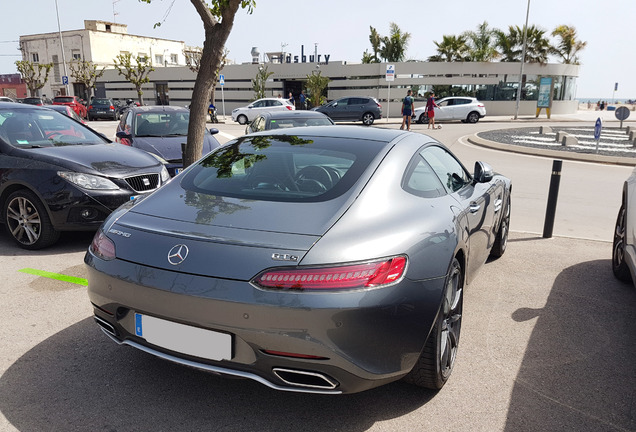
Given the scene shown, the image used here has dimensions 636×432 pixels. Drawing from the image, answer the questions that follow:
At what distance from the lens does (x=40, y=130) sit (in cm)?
633

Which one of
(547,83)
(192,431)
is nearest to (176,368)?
(192,431)

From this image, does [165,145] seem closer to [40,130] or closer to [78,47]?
[40,130]

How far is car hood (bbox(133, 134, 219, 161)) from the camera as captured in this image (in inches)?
341

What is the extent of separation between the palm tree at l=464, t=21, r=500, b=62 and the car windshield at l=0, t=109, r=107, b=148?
40.4 metres

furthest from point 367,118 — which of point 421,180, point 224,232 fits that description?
point 224,232

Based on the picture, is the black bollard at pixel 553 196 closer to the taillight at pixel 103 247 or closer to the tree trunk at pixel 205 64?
the tree trunk at pixel 205 64

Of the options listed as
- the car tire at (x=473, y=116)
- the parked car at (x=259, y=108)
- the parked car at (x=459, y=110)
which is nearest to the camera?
the parked car at (x=259, y=108)

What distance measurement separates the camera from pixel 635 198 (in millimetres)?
4133

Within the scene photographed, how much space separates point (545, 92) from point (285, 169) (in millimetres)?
37569

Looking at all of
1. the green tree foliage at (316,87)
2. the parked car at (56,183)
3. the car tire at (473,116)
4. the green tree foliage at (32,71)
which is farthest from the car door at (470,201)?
A: the green tree foliage at (32,71)

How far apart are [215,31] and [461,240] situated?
586cm

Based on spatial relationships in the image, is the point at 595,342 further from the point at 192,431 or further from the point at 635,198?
the point at 192,431

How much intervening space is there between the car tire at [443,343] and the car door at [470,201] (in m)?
0.37

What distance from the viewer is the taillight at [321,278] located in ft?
7.18
